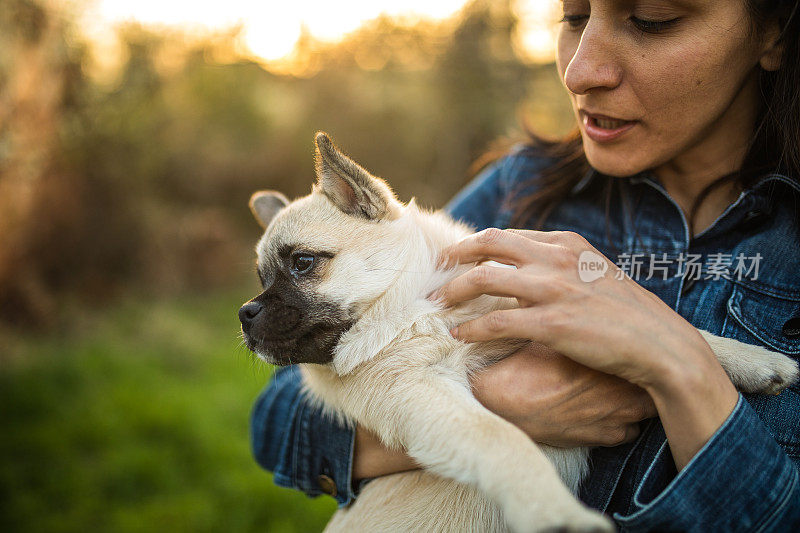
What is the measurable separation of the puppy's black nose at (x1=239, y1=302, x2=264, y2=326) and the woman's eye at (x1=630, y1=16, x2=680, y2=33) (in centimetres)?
169

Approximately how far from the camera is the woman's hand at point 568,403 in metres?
1.73

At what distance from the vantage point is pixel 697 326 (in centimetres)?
199

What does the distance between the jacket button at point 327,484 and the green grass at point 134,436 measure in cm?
81

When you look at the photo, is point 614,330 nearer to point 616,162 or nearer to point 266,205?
point 616,162

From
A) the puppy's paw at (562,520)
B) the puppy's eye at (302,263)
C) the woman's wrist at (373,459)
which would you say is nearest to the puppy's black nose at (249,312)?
the puppy's eye at (302,263)

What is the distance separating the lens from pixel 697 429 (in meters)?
1.53

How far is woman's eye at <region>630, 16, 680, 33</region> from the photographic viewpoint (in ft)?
5.79

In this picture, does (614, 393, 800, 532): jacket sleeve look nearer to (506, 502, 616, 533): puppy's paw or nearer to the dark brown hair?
(506, 502, 616, 533): puppy's paw

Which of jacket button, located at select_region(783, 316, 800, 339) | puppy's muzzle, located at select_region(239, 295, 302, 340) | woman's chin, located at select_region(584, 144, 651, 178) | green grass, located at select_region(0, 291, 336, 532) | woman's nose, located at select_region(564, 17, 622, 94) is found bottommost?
green grass, located at select_region(0, 291, 336, 532)

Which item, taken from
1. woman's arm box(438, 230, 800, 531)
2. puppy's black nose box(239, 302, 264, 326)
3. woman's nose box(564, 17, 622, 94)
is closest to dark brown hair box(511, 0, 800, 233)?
woman's nose box(564, 17, 622, 94)

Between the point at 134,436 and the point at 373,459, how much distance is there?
3576 mm

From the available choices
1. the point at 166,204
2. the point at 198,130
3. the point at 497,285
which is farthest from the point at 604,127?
the point at 198,130

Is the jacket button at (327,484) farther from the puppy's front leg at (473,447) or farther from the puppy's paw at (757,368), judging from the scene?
the puppy's paw at (757,368)

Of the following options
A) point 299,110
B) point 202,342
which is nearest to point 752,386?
point 202,342
